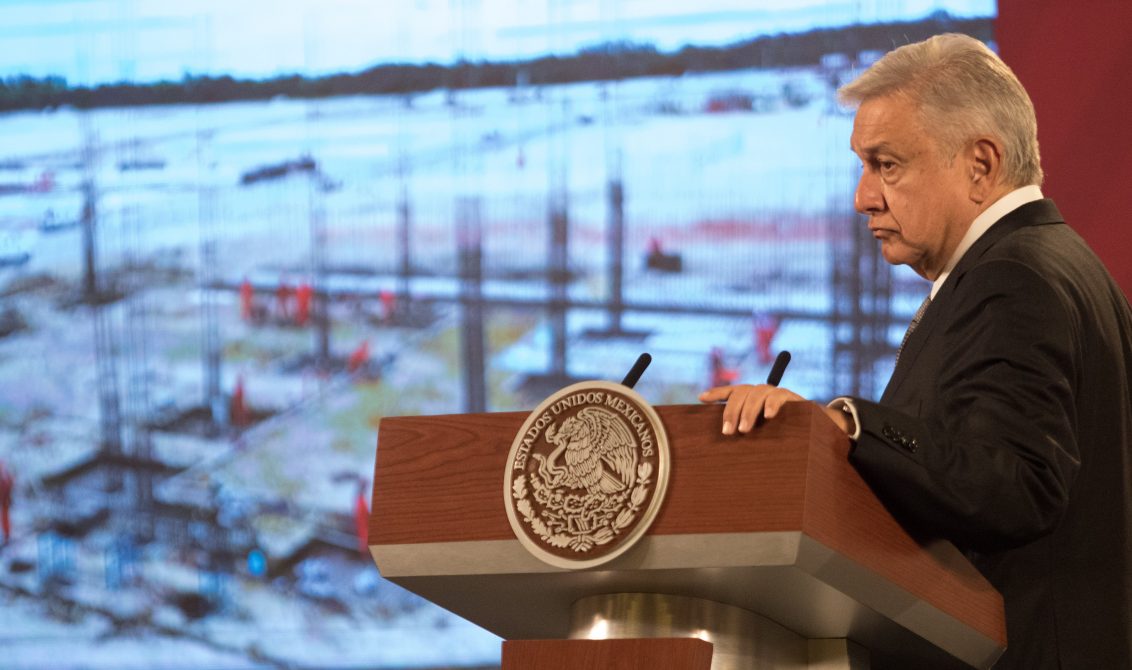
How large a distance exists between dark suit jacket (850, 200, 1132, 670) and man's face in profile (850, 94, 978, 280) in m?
0.07

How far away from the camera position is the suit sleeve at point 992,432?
1.33 m

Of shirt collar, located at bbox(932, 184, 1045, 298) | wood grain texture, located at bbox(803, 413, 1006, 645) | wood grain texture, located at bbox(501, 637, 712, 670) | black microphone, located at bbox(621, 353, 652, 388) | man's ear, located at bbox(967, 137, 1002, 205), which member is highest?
man's ear, located at bbox(967, 137, 1002, 205)

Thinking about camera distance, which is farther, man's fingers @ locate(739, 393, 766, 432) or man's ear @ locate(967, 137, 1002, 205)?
man's ear @ locate(967, 137, 1002, 205)

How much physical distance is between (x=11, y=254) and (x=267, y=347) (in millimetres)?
902

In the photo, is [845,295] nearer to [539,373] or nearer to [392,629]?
[539,373]

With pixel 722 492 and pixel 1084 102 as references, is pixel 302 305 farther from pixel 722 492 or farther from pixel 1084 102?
pixel 722 492

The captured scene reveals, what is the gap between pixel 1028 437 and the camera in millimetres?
1384

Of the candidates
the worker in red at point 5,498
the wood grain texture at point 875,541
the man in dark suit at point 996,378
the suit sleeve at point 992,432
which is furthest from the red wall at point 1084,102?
the worker in red at point 5,498

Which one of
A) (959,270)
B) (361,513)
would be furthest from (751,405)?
(361,513)

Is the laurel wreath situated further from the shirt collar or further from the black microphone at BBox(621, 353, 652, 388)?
the shirt collar

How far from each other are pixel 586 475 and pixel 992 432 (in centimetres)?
42

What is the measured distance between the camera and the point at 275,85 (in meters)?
3.87

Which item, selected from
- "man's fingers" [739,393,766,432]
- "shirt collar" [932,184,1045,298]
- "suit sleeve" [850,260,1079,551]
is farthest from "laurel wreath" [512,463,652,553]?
"shirt collar" [932,184,1045,298]

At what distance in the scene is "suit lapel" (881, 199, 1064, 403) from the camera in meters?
1.66
